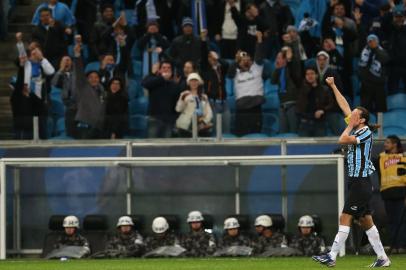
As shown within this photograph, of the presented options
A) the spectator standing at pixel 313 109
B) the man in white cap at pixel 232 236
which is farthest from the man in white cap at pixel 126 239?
the spectator standing at pixel 313 109

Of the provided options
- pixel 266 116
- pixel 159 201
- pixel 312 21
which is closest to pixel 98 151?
pixel 159 201

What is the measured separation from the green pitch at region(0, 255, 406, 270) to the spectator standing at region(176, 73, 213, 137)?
3.54 metres

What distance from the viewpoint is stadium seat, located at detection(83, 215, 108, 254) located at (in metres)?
25.8

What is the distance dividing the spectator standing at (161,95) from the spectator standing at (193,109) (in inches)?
12.9

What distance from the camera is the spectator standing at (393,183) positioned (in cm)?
2436

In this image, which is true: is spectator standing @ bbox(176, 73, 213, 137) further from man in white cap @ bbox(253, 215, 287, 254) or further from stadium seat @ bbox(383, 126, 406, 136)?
Answer: stadium seat @ bbox(383, 126, 406, 136)

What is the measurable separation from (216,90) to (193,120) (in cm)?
113

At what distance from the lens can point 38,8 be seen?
2994cm

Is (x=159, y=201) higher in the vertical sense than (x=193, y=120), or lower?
lower

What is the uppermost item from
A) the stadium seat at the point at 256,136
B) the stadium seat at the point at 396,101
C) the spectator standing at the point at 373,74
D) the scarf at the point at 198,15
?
the scarf at the point at 198,15

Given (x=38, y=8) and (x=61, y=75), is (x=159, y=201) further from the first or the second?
(x=38, y=8)

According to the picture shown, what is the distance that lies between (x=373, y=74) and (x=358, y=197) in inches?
309

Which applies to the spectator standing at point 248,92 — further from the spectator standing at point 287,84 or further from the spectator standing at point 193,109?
the spectator standing at point 193,109

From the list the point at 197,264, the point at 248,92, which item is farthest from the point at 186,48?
the point at 197,264
